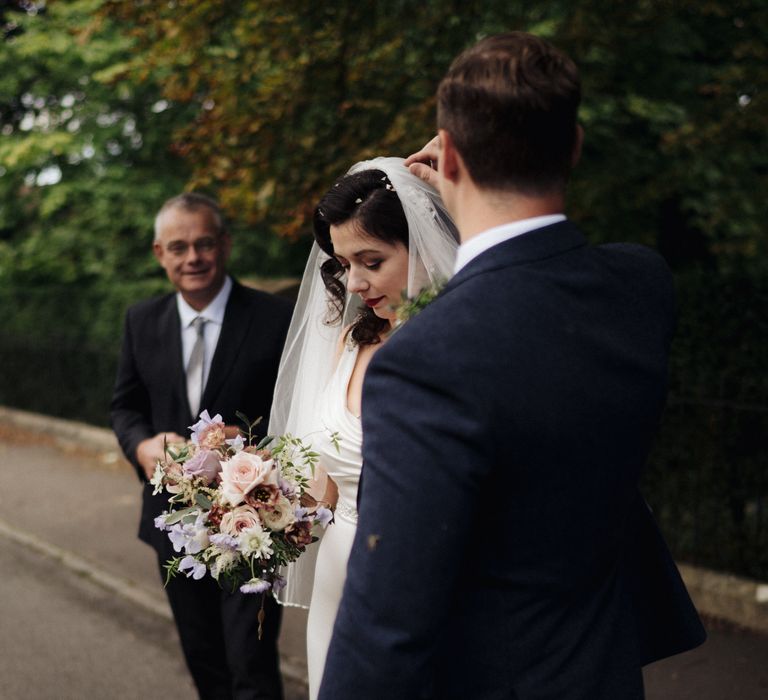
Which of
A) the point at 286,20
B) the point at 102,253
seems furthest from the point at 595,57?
the point at 102,253

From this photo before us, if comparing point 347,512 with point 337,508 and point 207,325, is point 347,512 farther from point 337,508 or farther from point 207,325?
point 207,325

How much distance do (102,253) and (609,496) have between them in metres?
13.3

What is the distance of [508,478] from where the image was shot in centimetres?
149

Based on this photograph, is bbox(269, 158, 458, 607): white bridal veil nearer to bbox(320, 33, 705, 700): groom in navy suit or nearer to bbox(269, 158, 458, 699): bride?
bbox(269, 158, 458, 699): bride

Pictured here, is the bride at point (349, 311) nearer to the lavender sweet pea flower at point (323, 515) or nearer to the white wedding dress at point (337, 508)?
the white wedding dress at point (337, 508)

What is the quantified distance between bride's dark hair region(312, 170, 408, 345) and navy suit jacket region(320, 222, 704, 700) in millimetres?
1038

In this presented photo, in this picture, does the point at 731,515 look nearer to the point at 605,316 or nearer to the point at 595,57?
the point at 595,57

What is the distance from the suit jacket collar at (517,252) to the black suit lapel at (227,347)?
240 cm

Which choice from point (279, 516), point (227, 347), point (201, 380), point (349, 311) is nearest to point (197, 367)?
point (201, 380)

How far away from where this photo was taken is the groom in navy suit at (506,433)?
1438 millimetres

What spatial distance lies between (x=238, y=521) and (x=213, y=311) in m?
1.93

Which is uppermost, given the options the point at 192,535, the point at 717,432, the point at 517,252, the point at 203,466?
the point at 517,252

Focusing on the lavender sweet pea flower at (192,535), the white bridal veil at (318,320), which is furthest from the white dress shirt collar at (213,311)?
the lavender sweet pea flower at (192,535)

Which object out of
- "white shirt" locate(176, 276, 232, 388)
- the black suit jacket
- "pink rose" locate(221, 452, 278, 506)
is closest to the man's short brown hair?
"pink rose" locate(221, 452, 278, 506)
